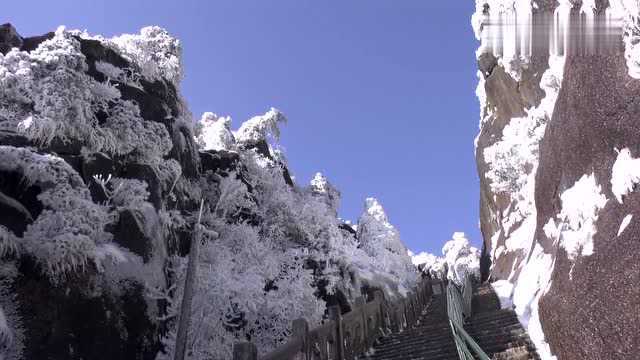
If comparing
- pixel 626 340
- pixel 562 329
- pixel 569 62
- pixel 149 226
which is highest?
pixel 149 226

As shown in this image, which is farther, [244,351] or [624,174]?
[624,174]

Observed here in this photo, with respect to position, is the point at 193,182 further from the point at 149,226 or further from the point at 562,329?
the point at 562,329

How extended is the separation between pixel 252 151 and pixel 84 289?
19211 mm

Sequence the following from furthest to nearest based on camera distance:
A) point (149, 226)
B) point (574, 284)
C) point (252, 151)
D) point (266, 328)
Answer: point (252, 151) → point (266, 328) → point (149, 226) → point (574, 284)

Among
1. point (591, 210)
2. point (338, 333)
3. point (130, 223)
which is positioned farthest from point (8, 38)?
point (591, 210)

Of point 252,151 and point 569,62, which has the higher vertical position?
point 252,151

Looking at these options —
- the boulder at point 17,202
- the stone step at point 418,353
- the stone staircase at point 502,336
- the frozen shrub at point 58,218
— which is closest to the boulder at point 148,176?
the frozen shrub at point 58,218

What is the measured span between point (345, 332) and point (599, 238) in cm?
489

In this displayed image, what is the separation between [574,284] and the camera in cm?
625

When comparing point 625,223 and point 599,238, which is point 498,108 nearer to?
point 599,238

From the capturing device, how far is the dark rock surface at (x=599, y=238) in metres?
4.98

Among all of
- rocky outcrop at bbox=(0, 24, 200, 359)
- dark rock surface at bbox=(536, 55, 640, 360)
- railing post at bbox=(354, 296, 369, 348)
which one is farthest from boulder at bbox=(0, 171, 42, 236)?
dark rock surface at bbox=(536, 55, 640, 360)

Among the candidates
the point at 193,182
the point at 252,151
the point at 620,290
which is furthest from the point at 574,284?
the point at 252,151

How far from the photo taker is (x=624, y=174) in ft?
18.7
